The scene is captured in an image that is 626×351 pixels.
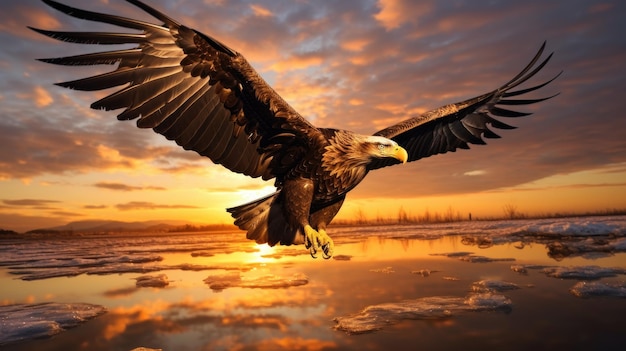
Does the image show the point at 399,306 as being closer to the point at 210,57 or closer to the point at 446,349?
the point at 446,349

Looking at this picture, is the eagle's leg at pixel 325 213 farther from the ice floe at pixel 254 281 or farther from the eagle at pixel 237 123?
the ice floe at pixel 254 281

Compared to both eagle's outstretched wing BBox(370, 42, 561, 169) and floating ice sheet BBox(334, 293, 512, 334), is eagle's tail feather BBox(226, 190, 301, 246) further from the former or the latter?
floating ice sheet BBox(334, 293, 512, 334)

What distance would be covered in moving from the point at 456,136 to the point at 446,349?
5.64 metres

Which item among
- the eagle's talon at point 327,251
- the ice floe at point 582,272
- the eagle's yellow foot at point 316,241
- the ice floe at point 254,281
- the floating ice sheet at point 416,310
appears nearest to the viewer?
the eagle's talon at point 327,251

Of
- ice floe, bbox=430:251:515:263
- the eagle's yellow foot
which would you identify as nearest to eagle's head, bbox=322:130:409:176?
the eagle's yellow foot

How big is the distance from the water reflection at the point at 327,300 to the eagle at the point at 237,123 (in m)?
6.93

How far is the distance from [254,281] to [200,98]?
13336mm

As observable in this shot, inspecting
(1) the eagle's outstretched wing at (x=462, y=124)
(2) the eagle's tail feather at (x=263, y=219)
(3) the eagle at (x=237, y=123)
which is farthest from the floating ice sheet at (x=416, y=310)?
(3) the eagle at (x=237, y=123)

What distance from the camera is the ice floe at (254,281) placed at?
1448cm

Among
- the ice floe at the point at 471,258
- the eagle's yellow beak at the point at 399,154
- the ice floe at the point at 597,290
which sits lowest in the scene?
the ice floe at the point at 597,290

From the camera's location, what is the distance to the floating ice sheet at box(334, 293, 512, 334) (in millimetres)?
9711

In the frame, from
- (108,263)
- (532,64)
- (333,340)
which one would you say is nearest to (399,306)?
(333,340)

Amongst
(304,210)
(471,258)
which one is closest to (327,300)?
(471,258)

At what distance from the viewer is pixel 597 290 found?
36.6 feet
